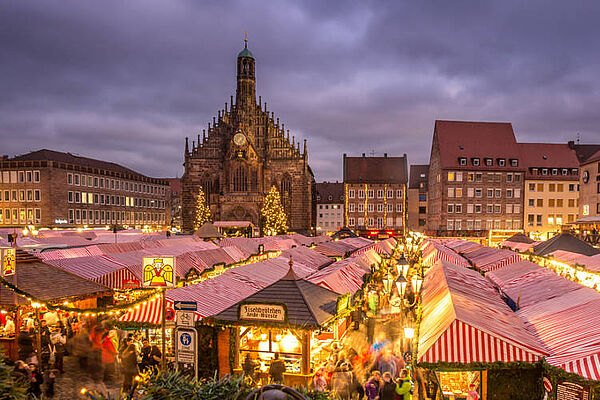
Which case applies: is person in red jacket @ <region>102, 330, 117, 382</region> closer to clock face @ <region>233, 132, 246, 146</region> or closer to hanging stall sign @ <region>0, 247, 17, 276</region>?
hanging stall sign @ <region>0, 247, 17, 276</region>

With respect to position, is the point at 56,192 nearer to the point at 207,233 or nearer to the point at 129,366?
the point at 207,233

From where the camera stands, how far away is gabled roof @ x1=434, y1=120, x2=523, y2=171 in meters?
62.5

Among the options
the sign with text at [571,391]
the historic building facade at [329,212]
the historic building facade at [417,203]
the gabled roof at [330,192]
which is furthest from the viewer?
the gabled roof at [330,192]

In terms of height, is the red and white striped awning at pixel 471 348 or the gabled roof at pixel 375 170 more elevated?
the gabled roof at pixel 375 170

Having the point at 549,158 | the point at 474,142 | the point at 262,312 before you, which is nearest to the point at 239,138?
the point at 474,142

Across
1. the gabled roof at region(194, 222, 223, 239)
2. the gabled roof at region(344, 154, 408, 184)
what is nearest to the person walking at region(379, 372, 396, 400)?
the gabled roof at region(194, 222, 223, 239)

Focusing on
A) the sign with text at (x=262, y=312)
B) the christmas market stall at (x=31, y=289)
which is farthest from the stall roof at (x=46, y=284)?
the sign with text at (x=262, y=312)

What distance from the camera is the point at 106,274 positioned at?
15.1 m

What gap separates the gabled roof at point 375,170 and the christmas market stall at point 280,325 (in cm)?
5974

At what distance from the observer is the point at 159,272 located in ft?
30.6

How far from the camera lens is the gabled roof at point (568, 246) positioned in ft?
63.4

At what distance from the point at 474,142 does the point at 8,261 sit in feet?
208

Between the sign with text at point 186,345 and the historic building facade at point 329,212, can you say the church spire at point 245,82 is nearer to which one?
the historic building facade at point 329,212

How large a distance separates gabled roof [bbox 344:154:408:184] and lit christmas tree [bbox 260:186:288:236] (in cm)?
1360
